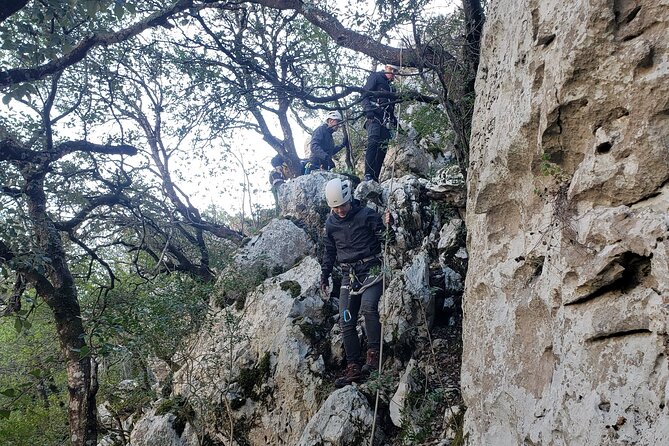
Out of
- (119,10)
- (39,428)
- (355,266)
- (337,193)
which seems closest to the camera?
(119,10)

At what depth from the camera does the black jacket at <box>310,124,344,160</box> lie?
395 inches

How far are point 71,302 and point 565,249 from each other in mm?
6872

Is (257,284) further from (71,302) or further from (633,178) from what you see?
(633,178)

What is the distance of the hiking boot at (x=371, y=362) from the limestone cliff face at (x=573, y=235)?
1.82 meters

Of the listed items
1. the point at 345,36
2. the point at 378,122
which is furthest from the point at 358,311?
the point at 345,36

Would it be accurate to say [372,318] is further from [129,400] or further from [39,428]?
[39,428]

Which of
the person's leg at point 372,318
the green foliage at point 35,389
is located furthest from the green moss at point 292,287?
the green foliage at point 35,389

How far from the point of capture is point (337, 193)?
6113 mm

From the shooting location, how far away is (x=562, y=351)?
2.94m

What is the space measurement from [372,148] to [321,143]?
200cm

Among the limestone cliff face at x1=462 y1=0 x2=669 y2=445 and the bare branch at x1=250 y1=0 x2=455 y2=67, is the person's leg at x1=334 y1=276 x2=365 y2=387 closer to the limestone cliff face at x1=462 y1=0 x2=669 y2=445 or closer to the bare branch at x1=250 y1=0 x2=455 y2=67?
the limestone cliff face at x1=462 y1=0 x2=669 y2=445

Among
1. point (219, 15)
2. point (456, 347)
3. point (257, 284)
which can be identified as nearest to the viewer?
point (456, 347)

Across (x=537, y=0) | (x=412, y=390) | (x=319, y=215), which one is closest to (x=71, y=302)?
(x=319, y=215)

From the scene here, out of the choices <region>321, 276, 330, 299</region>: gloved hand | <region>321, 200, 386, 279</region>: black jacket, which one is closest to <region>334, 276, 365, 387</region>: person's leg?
<region>321, 200, 386, 279</region>: black jacket
